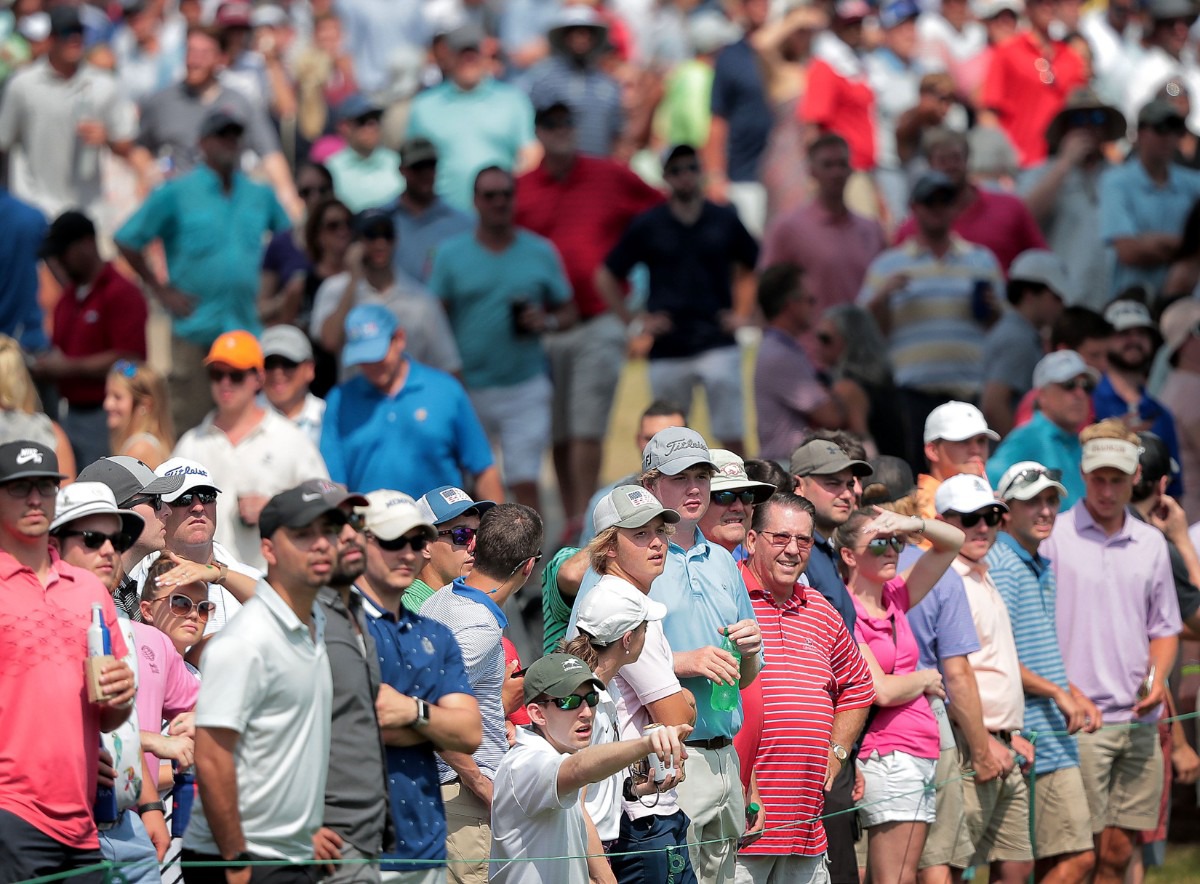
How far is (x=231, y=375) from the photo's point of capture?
32.2 ft

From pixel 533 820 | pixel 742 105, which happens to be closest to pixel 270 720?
pixel 533 820

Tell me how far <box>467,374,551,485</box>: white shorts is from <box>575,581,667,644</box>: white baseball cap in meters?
6.16

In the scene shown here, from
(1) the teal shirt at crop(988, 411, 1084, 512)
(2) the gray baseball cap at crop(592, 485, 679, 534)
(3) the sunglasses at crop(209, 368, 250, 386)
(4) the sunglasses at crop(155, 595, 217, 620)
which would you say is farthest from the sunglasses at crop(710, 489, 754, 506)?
(3) the sunglasses at crop(209, 368, 250, 386)

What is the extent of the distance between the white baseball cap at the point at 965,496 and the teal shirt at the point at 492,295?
483cm

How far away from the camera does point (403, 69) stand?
1773cm

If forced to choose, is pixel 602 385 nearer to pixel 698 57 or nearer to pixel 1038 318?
pixel 1038 318

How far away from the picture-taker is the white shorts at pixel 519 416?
12.8 m

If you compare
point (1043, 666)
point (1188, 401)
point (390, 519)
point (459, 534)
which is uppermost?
point (390, 519)

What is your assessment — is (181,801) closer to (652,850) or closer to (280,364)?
(652,850)

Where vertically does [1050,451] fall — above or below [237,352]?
below

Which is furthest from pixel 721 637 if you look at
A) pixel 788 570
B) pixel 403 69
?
pixel 403 69

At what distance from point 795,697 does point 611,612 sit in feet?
3.75

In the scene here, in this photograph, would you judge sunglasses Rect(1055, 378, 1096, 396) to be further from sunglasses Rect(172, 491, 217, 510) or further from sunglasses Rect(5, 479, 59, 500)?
sunglasses Rect(5, 479, 59, 500)

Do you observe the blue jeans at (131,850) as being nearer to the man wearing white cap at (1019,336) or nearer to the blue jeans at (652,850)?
the blue jeans at (652,850)
